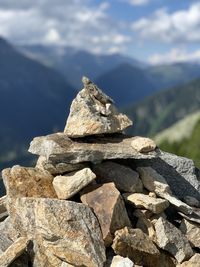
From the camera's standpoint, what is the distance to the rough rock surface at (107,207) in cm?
1407

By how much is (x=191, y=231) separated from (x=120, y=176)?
2782mm

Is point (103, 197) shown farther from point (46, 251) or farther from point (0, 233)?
point (0, 233)

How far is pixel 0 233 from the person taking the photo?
1558 cm

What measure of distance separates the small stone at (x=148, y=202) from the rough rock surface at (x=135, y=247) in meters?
0.91

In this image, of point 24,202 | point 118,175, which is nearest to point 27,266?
point 24,202

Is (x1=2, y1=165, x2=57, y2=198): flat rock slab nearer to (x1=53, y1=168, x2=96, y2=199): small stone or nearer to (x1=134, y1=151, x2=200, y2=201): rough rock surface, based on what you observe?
(x1=53, y1=168, x2=96, y2=199): small stone

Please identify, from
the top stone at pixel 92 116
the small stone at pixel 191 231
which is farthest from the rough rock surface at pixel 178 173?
the small stone at pixel 191 231

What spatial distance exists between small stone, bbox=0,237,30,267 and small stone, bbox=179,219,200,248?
15.8 feet

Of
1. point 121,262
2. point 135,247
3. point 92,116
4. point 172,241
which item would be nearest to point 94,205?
point 135,247

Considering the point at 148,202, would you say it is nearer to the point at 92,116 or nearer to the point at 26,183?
the point at 92,116

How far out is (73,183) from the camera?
14.8 metres

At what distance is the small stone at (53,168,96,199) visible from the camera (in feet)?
48.3

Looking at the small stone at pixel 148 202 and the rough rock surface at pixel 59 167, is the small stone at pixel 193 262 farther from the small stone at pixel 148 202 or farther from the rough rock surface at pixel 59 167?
the rough rock surface at pixel 59 167

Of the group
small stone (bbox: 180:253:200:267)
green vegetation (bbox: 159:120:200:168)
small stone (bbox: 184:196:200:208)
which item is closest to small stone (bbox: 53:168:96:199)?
small stone (bbox: 180:253:200:267)
